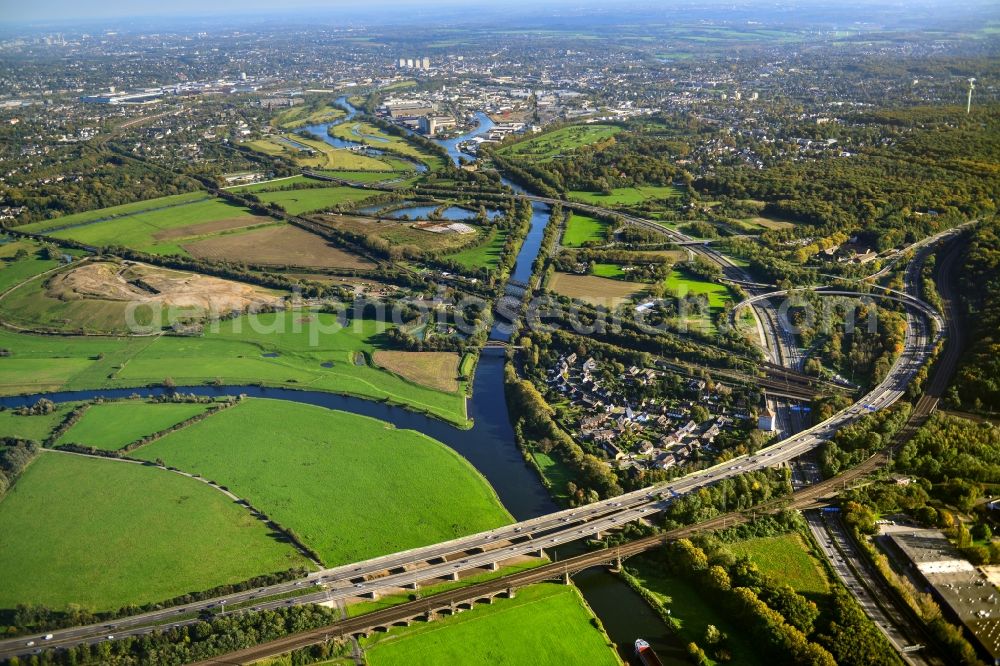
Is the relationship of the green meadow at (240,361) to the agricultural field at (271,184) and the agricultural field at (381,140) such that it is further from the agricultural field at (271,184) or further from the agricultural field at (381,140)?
A: the agricultural field at (381,140)

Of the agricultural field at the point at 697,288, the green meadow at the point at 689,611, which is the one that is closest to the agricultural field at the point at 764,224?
the agricultural field at the point at 697,288

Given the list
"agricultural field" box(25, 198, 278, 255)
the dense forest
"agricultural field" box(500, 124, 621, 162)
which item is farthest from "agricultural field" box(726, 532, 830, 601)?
"agricultural field" box(500, 124, 621, 162)

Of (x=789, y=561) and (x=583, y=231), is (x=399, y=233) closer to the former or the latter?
(x=583, y=231)

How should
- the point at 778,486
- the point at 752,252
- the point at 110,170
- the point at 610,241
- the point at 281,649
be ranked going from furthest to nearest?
the point at 110,170 < the point at 610,241 < the point at 752,252 < the point at 778,486 < the point at 281,649

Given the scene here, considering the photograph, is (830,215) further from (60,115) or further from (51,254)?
(60,115)

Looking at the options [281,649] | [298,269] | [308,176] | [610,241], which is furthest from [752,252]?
[308,176]

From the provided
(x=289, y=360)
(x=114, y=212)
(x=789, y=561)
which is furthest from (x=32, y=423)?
(x=114, y=212)
